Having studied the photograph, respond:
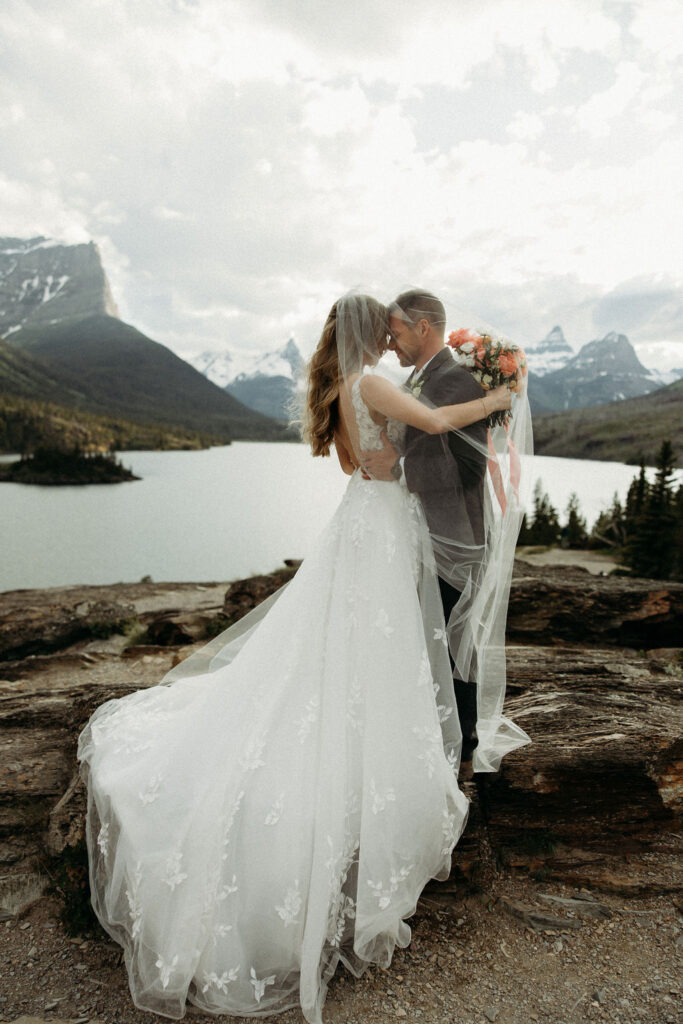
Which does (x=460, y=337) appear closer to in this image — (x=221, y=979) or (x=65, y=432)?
(x=221, y=979)

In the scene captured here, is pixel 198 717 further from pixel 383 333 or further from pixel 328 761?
pixel 383 333

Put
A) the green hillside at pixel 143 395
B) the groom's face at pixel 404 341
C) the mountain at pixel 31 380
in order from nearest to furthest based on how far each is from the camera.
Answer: the groom's face at pixel 404 341 < the mountain at pixel 31 380 < the green hillside at pixel 143 395

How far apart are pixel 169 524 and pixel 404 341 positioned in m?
40.4

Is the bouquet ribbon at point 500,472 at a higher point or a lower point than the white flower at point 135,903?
higher

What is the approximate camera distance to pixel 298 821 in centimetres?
291

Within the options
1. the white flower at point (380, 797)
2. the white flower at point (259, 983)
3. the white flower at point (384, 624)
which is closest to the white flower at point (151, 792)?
the white flower at point (259, 983)

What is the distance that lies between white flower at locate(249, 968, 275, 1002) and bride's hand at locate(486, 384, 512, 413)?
312 centimetres

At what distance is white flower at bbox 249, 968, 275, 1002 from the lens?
268 centimetres

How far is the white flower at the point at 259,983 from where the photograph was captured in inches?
106

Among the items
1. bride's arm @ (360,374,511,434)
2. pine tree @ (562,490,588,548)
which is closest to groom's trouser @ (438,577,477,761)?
bride's arm @ (360,374,511,434)

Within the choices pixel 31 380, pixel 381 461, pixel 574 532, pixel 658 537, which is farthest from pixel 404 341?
pixel 31 380

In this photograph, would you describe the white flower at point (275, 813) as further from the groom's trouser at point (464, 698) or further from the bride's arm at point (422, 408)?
the bride's arm at point (422, 408)

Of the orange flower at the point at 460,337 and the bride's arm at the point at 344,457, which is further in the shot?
the bride's arm at the point at 344,457

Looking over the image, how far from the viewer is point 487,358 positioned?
332 centimetres
